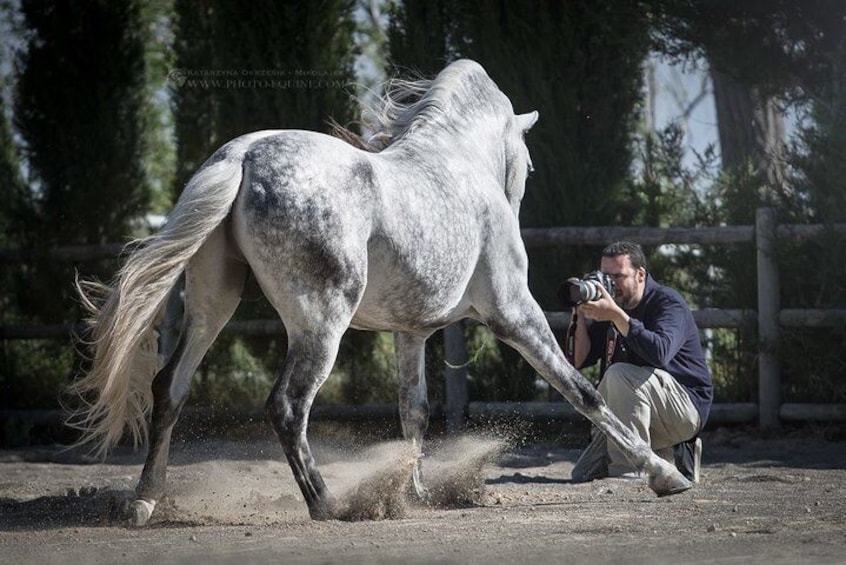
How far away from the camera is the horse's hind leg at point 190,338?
495 centimetres

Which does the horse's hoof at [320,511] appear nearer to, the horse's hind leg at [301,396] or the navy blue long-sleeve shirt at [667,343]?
the horse's hind leg at [301,396]

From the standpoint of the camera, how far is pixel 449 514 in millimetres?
5211

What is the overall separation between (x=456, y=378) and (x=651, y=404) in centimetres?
276

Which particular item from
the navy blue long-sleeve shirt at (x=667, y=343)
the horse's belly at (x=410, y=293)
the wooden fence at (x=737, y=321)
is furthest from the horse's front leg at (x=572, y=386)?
the wooden fence at (x=737, y=321)

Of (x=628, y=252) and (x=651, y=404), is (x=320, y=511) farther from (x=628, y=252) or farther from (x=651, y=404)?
(x=628, y=252)

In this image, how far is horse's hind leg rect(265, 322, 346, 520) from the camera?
4.73 m

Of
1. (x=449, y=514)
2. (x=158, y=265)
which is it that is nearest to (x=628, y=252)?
(x=449, y=514)

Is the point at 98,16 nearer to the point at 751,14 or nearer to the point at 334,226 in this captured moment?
the point at 751,14

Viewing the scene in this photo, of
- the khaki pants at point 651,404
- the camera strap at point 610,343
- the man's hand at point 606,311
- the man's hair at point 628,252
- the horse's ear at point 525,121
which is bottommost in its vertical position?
the khaki pants at point 651,404

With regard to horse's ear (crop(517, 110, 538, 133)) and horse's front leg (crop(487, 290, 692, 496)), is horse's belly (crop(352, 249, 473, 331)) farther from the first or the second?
horse's ear (crop(517, 110, 538, 133))

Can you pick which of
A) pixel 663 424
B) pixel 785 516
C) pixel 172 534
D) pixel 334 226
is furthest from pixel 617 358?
pixel 172 534

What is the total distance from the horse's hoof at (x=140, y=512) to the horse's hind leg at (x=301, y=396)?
2.32 feet

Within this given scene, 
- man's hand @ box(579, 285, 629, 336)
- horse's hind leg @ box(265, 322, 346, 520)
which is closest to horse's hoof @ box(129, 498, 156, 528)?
horse's hind leg @ box(265, 322, 346, 520)

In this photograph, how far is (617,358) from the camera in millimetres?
6410
